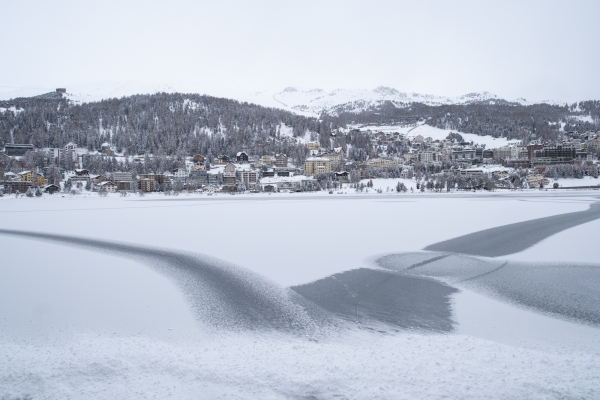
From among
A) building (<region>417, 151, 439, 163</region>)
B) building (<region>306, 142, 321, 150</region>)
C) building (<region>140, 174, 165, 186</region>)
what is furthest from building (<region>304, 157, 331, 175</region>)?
building (<region>140, 174, 165, 186</region>)

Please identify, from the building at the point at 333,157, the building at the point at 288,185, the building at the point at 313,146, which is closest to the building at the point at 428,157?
the building at the point at 333,157

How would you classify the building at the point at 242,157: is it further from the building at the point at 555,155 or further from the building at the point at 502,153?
the building at the point at 555,155

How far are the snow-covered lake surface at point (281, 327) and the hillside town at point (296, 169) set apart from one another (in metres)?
48.6

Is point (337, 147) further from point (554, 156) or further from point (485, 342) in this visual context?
point (485, 342)

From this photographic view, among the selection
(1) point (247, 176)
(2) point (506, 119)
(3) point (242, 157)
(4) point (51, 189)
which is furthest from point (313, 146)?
(2) point (506, 119)

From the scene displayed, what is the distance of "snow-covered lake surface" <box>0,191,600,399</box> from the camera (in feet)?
16.3

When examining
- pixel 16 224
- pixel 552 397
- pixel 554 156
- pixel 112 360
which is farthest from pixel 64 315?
pixel 554 156

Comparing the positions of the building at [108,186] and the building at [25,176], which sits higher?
the building at [25,176]

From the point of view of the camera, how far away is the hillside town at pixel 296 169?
63.7 meters

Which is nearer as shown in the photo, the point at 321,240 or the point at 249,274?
the point at 249,274

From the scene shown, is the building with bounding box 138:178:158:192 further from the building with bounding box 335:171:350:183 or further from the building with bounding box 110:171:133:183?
the building with bounding box 335:171:350:183

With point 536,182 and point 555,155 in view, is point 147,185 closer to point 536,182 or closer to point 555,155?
point 536,182

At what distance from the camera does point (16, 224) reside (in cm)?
2127

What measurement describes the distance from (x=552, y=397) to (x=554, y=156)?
99.2 metres
